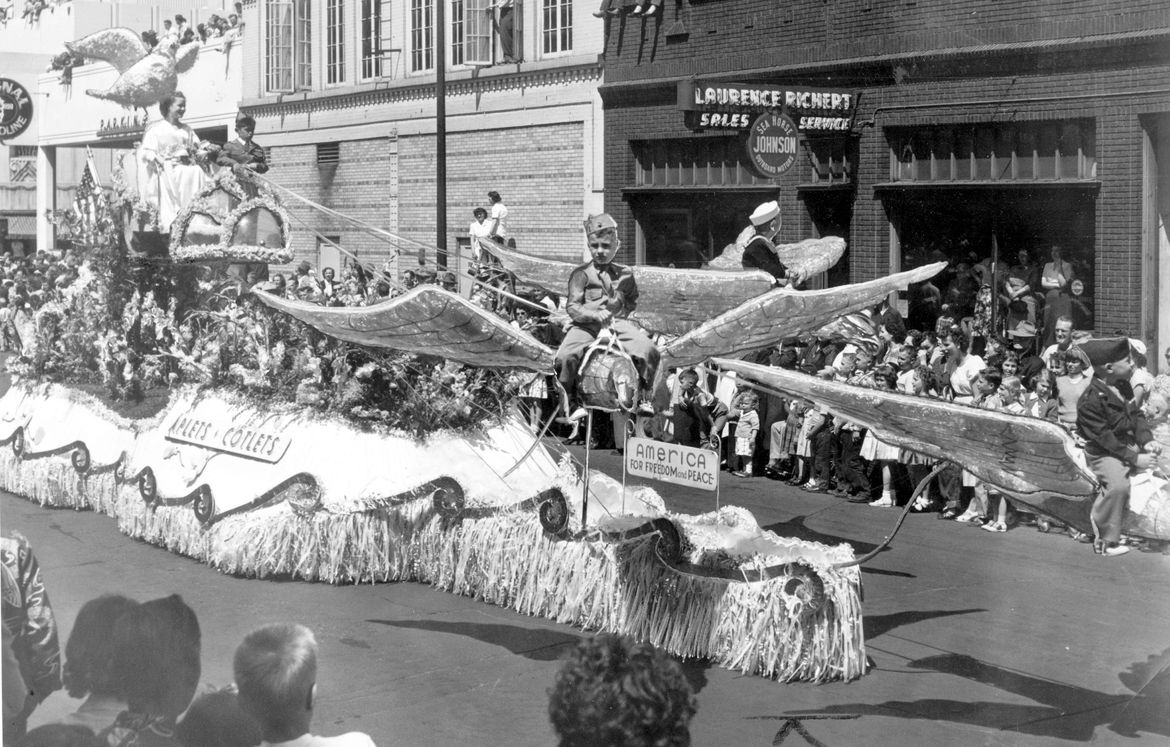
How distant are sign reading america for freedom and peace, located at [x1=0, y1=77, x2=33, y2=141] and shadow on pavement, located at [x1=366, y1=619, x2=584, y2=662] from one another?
2714mm

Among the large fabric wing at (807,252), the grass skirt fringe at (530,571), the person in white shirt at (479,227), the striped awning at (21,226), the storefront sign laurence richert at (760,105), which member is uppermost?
the storefront sign laurence richert at (760,105)

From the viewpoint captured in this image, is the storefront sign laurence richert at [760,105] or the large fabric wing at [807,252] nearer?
the storefront sign laurence richert at [760,105]

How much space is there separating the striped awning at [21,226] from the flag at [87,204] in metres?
0.42

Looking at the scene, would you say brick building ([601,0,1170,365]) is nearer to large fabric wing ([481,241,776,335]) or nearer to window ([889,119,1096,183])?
window ([889,119,1096,183])

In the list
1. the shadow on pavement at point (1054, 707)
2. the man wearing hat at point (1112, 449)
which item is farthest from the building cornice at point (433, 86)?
the shadow on pavement at point (1054, 707)

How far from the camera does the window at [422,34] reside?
582 cm

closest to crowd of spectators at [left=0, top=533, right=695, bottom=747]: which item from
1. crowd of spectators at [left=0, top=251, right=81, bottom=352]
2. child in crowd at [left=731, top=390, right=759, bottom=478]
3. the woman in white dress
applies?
the woman in white dress

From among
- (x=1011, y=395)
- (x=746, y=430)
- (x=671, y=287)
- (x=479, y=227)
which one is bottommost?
(x=746, y=430)

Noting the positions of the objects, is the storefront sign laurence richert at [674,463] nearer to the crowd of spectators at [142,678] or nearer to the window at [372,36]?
the window at [372,36]

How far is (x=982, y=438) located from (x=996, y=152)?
884 millimetres

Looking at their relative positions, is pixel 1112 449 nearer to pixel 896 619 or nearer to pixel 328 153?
pixel 896 619

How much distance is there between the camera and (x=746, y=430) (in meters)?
9.26

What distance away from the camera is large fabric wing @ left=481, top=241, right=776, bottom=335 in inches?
211

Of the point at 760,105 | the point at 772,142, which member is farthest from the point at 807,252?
the point at 760,105
